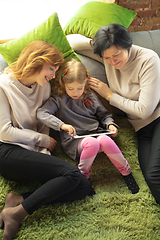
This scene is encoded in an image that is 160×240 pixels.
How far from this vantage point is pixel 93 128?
1.40 m

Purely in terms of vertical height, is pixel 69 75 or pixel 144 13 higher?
pixel 144 13

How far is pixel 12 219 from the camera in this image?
3.25 feet

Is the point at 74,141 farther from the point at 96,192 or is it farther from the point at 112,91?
the point at 112,91

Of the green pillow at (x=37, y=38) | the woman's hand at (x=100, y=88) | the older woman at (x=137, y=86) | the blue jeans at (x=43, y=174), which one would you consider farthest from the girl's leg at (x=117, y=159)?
the green pillow at (x=37, y=38)

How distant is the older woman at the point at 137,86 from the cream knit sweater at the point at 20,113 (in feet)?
1.44

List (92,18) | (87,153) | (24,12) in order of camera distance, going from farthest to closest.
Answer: (24,12), (92,18), (87,153)

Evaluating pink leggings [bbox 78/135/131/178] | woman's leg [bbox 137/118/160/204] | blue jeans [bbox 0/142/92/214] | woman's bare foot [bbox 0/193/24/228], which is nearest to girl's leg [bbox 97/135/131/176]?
pink leggings [bbox 78/135/131/178]

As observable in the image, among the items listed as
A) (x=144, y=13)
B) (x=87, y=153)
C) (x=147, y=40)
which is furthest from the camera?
(x=144, y=13)

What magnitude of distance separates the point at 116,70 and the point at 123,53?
0.20 m

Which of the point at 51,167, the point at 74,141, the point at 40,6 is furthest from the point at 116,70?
the point at 40,6

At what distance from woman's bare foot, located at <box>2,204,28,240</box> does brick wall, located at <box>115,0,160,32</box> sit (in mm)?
1991

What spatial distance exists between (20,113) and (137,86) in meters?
0.79

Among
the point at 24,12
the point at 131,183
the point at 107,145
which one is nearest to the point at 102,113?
the point at 107,145

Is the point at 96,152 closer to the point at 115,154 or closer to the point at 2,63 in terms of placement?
the point at 115,154
